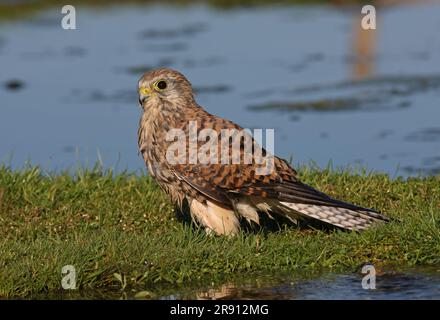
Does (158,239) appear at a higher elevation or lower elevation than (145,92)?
lower

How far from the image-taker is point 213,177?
7816 millimetres

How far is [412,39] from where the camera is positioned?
17906 millimetres

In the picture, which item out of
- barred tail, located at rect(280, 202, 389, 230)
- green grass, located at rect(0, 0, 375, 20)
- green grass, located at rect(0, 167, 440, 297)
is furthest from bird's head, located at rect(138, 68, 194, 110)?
green grass, located at rect(0, 0, 375, 20)

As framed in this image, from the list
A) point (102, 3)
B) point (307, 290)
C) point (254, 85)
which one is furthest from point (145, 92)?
point (102, 3)

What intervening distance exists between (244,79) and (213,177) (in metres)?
7.45

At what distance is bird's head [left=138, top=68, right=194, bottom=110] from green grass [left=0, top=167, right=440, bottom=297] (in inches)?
36.4

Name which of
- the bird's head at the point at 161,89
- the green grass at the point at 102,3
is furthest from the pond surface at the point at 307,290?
the green grass at the point at 102,3

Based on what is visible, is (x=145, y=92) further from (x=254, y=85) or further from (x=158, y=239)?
(x=254, y=85)

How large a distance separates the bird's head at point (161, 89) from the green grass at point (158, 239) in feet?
3.03

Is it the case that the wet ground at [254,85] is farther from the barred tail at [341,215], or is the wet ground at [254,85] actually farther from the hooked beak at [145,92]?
the hooked beak at [145,92]

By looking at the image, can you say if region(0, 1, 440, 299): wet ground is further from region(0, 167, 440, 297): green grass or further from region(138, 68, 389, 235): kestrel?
region(138, 68, 389, 235): kestrel
